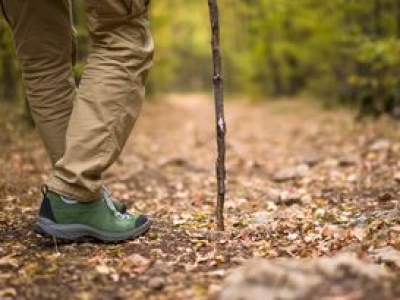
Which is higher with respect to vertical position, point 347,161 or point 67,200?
point 67,200

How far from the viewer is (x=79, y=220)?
2.56 metres

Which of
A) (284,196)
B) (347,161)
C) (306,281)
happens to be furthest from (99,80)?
(347,161)

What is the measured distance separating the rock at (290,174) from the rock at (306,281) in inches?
115

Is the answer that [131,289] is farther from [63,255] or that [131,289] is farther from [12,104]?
[12,104]

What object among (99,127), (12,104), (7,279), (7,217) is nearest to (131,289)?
(7,279)

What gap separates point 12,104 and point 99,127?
6546 mm

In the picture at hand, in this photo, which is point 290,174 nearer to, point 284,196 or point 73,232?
point 284,196

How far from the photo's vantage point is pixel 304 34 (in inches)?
616

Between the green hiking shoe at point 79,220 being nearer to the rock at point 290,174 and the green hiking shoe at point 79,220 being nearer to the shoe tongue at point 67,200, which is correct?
the shoe tongue at point 67,200

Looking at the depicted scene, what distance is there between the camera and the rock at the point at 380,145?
5672 mm

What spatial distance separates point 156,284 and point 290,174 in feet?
9.72

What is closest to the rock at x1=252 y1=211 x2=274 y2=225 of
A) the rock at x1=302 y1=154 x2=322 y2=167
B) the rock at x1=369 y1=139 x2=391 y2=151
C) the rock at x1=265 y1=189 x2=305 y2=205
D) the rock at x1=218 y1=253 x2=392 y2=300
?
the rock at x1=265 y1=189 x2=305 y2=205

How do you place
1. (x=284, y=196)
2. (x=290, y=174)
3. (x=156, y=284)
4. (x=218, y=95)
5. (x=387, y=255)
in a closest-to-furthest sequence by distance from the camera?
(x=156, y=284) → (x=387, y=255) → (x=218, y=95) → (x=284, y=196) → (x=290, y=174)

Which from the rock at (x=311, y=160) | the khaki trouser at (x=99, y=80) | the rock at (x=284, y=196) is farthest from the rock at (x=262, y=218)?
the rock at (x=311, y=160)
